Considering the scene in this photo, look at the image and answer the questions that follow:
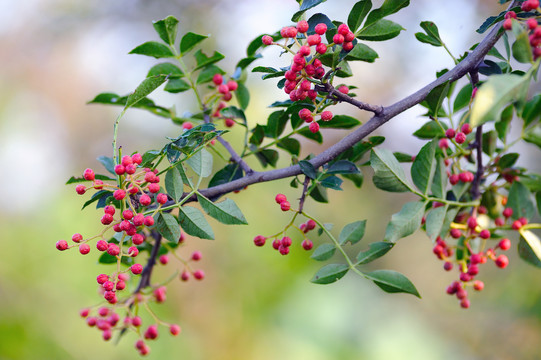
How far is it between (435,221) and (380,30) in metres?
0.24

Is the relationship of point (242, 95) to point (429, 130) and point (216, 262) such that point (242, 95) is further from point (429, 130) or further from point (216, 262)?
point (216, 262)

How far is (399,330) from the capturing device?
2.53 metres

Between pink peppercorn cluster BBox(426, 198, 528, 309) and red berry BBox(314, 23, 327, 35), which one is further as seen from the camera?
pink peppercorn cluster BBox(426, 198, 528, 309)

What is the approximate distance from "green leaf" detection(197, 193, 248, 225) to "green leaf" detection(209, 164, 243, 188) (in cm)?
10

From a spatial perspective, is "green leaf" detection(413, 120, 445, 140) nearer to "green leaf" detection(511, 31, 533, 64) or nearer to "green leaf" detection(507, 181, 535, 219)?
"green leaf" detection(507, 181, 535, 219)

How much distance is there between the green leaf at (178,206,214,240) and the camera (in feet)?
1.79

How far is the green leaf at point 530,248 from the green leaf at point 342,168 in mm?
221

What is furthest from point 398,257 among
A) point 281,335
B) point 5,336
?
point 5,336

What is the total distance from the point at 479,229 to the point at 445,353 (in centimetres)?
211

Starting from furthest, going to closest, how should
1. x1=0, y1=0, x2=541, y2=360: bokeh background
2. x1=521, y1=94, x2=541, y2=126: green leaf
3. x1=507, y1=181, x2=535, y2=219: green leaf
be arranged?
x1=0, y1=0, x2=541, y2=360: bokeh background
x1=507, y1=181, x2=535, y2=219: green leaf
x1=521, y1=94, x2=541, y2=126: green leaf

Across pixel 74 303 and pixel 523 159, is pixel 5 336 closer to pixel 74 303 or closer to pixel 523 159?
pixel 74 303

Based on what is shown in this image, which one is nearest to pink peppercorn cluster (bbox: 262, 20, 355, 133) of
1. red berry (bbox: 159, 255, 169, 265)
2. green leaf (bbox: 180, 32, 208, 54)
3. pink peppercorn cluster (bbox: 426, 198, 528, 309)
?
green leaf (bbox: 180, 32, 208, 54)

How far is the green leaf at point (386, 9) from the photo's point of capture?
562mm

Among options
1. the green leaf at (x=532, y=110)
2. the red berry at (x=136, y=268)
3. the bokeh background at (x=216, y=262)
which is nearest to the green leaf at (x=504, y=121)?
the green leaf at (x=532, y=110)
